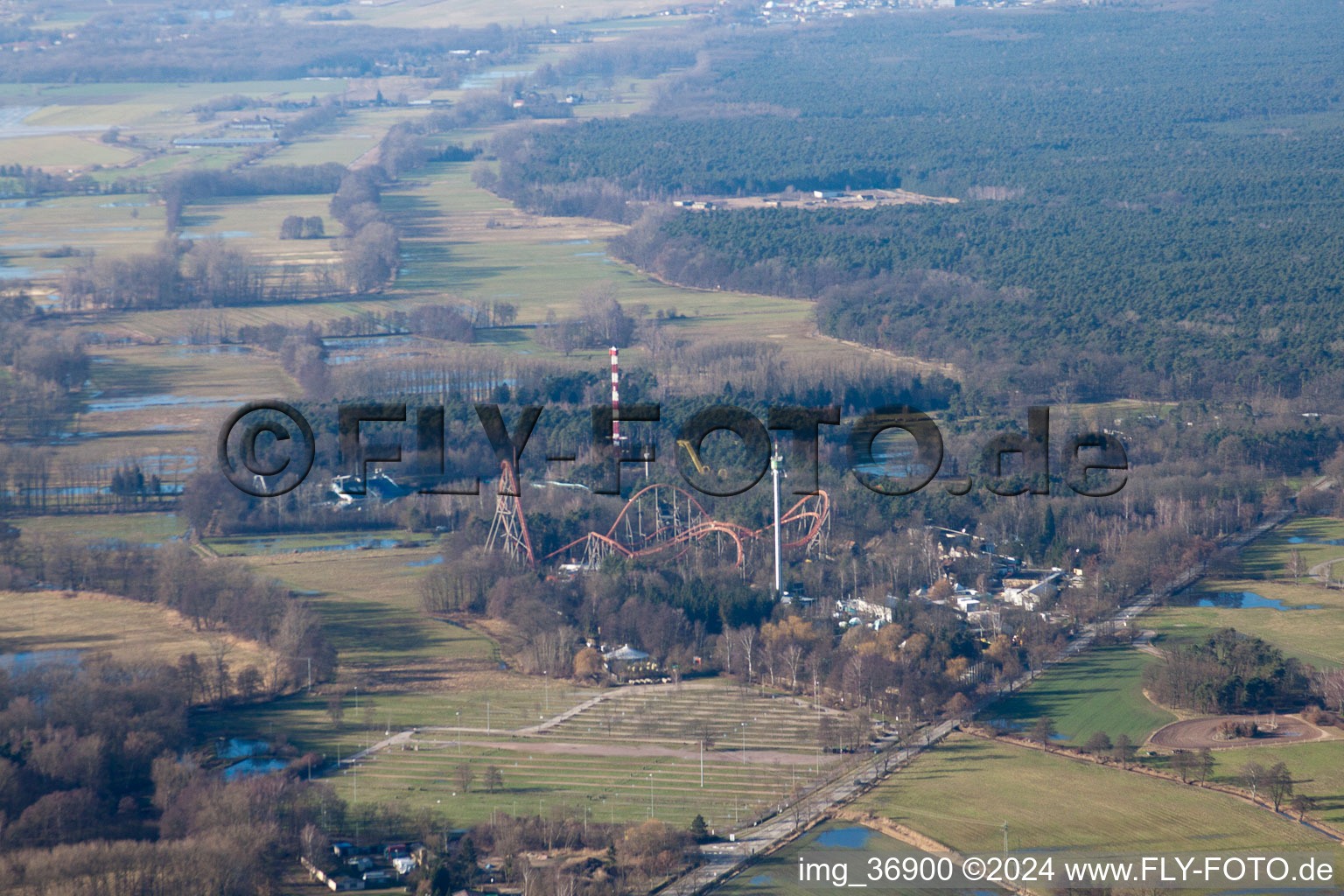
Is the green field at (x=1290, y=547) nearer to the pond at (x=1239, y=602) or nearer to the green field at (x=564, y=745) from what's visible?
the pond at (x=1239, y=602)

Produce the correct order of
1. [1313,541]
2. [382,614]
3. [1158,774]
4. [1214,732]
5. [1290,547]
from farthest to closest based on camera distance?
[1313,541]
[1290,547]
[382,614]
[1214,732]
[1158,774]

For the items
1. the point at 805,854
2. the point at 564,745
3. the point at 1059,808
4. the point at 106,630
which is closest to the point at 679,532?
the point at 564,745

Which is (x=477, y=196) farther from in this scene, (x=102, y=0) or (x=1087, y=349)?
(x=102, y=0)

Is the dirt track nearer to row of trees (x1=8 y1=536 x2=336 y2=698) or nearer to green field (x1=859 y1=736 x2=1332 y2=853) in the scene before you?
green field (x1=859 y1=736 x2=1332 y2=853)

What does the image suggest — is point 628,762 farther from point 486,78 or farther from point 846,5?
point 846,5

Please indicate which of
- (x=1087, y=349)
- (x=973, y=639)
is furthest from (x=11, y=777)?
(x=1087, y=349)

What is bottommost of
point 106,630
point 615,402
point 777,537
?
point 106,630
